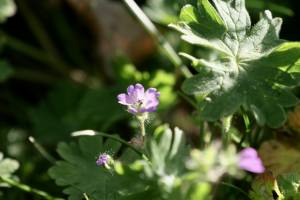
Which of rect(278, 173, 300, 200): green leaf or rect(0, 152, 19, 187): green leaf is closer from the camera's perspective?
rect(278, 173, 300, 200): green leaf

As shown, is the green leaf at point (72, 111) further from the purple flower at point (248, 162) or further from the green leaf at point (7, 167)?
the purple flower at point (248, 162)

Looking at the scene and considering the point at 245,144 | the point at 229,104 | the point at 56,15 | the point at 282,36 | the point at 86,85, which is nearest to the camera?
the point at 229,104

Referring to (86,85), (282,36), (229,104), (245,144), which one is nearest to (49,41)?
(86,85)

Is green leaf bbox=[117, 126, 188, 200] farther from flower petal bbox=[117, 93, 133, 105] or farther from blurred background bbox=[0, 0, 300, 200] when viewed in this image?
blurred background bbox=[0, 0, 300, 200]

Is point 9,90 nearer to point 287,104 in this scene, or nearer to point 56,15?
point 56,15

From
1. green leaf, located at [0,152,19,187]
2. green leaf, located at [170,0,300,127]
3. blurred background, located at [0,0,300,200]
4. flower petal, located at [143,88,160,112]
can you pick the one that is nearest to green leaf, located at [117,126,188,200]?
flower petal, located at [143,88,160,112]

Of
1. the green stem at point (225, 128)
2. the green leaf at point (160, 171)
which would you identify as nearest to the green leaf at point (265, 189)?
the green stem at point (225, 128)

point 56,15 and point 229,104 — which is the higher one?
point 56,15
